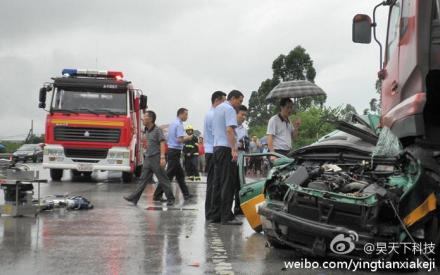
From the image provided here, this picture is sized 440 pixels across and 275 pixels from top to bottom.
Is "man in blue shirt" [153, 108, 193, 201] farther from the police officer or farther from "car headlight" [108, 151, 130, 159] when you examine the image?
"car headlight" [108, 151, 130, 159]

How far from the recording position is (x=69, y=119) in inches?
621

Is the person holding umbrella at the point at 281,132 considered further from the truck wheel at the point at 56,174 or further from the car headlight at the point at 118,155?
the truck wheel at the point at 56,174

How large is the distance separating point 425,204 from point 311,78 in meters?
36.9

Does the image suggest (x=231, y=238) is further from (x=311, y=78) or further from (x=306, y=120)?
(x=311, y=78)

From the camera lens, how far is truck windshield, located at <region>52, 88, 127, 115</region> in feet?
52.7

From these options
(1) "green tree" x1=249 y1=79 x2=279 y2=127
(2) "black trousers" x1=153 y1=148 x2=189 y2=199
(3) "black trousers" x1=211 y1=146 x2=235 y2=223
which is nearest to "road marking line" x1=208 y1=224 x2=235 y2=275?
(3) "black trousers" x1=211 y1=146 x2=235 y2=223

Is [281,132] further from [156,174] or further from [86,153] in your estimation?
[86,153]

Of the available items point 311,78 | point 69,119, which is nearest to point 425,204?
point 69,119

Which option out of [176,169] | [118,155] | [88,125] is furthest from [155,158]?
[88,125]

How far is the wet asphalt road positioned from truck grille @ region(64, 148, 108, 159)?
21.5 feet

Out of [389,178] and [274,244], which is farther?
[274,244]

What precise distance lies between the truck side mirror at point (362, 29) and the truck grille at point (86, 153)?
10.3 meters

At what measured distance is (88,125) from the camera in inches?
620

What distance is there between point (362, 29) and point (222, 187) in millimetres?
2891
